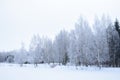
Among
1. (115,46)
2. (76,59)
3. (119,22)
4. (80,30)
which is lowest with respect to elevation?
(76,59)

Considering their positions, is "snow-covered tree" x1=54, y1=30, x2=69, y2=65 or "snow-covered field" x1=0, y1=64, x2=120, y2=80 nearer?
"snow-covered field" x1=0, y1=64, x2=120, y2=80

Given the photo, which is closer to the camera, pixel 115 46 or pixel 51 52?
pixel 115 46

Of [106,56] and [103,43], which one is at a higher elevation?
[103,43]

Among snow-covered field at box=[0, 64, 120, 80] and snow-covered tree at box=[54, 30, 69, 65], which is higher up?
snow-covered tree at box=[54, 30, 69, 65]

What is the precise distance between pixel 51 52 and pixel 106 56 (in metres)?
31.7

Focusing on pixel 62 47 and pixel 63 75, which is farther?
pixel 62 47

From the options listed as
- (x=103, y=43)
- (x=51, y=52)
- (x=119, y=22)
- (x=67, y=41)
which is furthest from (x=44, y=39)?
(x=103, y=43)

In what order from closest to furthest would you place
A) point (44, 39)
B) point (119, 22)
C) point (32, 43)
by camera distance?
1. point (119, 22)
2. point (32, 43)
3. point (44, 39)

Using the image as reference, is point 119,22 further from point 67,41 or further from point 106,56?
point 67,41

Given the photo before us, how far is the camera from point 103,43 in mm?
36375

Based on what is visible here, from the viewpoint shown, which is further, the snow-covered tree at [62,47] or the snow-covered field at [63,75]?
the snow-covered tree at [62,47]

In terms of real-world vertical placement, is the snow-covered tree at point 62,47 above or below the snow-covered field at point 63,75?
above

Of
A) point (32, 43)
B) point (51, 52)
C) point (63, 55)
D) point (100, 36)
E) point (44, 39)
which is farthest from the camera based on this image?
point (44, 39)

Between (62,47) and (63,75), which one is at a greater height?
(62,47)
